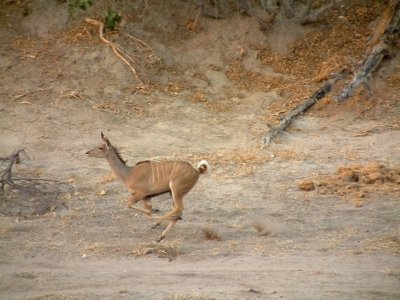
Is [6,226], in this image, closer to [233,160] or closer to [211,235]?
[211,235]

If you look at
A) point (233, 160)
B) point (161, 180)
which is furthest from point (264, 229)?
point (233, 160)

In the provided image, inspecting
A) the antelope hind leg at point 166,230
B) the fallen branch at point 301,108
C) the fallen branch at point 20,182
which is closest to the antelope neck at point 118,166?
the antelope hind leg at point 166,230

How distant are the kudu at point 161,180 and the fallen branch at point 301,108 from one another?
3.28 meters

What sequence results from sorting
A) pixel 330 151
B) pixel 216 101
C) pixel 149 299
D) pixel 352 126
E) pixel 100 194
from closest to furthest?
pixel 149 299, pixel 100 194, pixel 330 151, pixel 352 126, pixel 216 101

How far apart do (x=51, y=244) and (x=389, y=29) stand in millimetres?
8464

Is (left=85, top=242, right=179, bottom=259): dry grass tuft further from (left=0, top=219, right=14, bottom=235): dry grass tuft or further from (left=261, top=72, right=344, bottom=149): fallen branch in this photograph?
(left=261, top=72, right=344, bottom=149): fallen branch

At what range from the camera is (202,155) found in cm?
1309

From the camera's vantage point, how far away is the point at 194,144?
13562 millimetres

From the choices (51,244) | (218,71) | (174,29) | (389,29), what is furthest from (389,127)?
(51,244)

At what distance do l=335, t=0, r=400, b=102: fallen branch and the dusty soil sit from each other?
0.19 m

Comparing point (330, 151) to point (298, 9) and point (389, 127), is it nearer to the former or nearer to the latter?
point (389, 127)

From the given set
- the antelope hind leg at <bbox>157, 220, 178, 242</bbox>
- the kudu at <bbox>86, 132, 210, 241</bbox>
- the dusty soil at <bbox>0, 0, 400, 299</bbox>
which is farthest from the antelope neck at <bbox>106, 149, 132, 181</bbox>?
the antelope hind leg at <bbox>157, 220, 178, 242</bbox>

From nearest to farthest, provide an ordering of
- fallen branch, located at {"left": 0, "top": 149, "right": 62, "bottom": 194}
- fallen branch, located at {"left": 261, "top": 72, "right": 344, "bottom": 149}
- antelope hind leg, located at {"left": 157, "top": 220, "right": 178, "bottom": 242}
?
antelope hind leg, located at {"left": 157, "top": 220, "right": 178, "bottom": 242}, fallen branch, located at {"left": 0, "top": 149, "right": 62, "bottom": 194}, fallen branch, located at {"left": 261, "top": 72, "right": 344, "bottom": 149}

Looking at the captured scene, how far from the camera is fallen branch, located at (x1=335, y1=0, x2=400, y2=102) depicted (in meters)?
14.7
